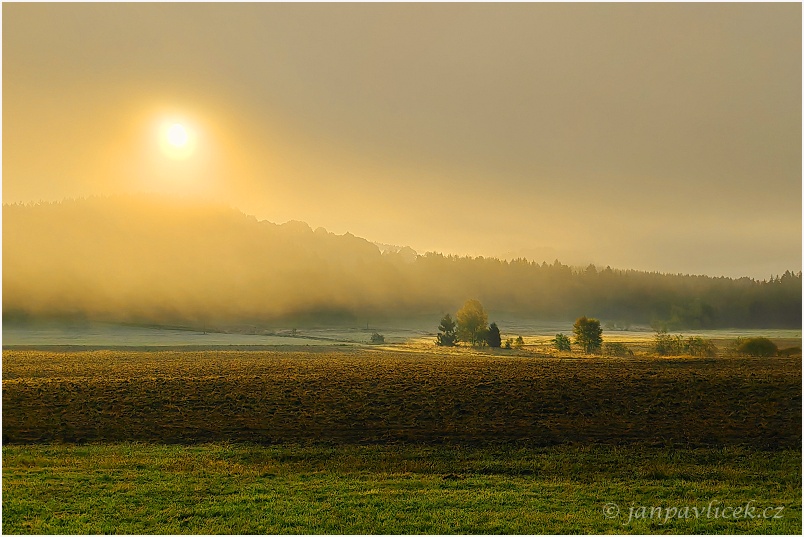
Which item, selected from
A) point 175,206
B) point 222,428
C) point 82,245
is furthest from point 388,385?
point 82,245

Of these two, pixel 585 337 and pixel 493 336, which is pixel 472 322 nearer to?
pixel 493 336

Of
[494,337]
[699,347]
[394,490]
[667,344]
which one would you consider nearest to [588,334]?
[667,344]

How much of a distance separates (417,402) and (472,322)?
29.6 metres

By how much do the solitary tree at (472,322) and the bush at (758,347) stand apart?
66.7 feet

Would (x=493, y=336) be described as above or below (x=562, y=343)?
above

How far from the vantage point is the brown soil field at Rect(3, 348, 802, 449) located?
2031 cm

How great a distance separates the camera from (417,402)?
2606cm

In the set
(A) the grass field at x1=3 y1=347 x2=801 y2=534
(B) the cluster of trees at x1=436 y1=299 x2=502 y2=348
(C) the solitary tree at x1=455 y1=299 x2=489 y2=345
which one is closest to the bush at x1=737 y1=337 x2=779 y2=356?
(A) the grass field at x1=3 y1=347 x2=801 y2=534

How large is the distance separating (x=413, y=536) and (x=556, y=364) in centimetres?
3268

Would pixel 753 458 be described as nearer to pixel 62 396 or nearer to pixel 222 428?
pixel 222 428

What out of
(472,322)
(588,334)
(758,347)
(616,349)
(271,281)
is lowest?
(616,349)

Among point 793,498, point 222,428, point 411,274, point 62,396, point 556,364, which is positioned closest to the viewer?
point 793,498

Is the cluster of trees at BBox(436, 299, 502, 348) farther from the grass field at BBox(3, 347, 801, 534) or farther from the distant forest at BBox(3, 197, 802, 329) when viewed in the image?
the grass field at BBox(3, 347, 801, 534)

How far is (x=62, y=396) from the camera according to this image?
27188mm
